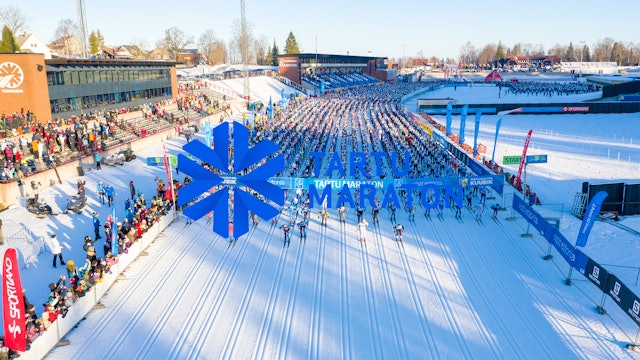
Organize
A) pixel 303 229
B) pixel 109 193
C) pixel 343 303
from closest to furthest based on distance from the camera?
1. pixel 343 303
2. pixel 303 229
3. pixel 109 193

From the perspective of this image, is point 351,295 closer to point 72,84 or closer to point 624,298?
point 624,298

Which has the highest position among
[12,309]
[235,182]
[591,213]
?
[235,182]

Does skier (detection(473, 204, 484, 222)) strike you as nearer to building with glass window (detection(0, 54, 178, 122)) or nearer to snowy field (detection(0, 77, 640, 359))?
snowy field (detection(0, 77, 640, 359))

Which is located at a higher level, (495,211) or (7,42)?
(7,42)

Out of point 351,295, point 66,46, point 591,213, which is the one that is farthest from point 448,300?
point 66,46

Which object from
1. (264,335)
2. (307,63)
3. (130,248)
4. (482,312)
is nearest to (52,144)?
(130,248)

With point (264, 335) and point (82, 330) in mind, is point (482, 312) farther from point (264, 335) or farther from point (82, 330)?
point (82, 330)

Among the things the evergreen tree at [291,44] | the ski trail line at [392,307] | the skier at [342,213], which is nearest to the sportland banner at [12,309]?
the ski trail line at [392,307]

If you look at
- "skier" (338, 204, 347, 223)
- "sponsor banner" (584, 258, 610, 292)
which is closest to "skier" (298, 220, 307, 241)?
"skier" (338, 204, 347, 223)
